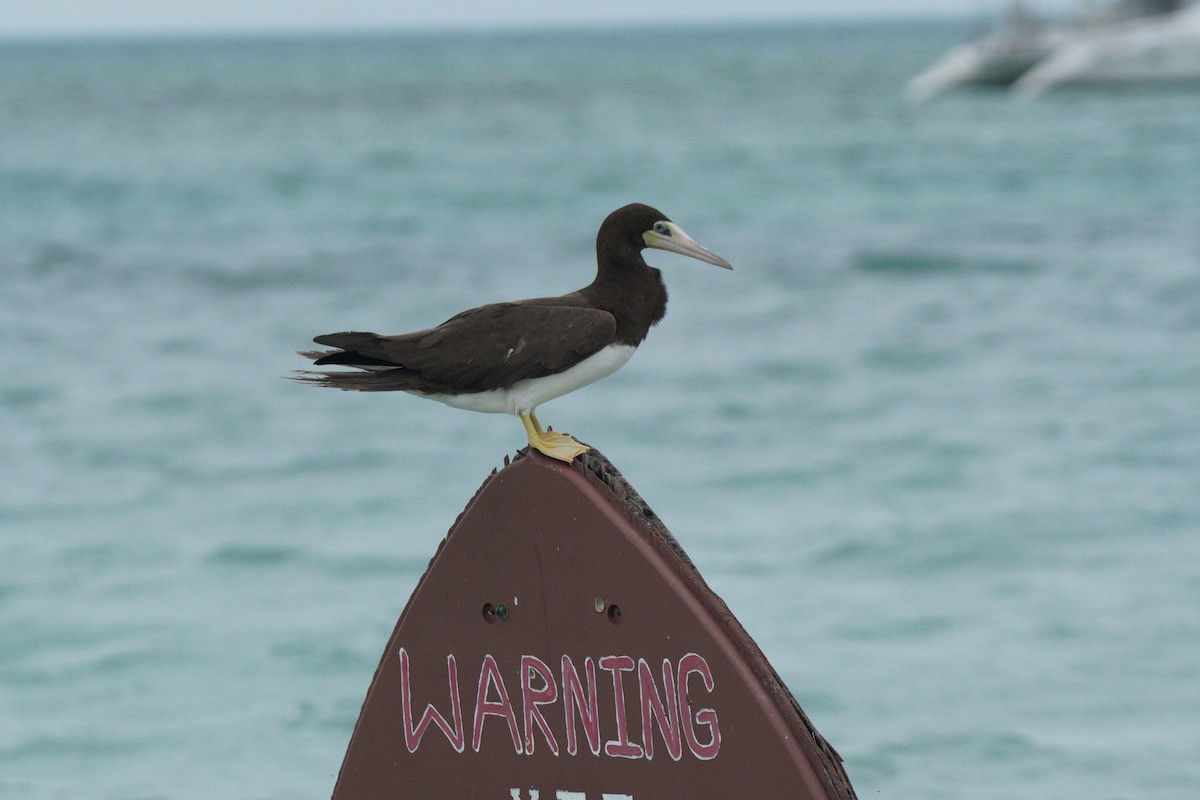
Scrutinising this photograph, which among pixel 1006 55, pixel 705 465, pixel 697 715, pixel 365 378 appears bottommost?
pixel 697 715

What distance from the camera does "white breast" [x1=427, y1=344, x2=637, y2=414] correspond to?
2354mm

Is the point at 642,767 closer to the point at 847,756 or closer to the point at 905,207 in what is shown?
the point at 847,756

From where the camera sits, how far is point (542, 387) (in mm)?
2375

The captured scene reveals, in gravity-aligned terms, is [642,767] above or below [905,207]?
below

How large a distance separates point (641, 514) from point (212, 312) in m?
10.8

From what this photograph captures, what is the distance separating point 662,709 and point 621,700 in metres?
0.06

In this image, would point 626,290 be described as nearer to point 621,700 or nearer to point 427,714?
point 621,700

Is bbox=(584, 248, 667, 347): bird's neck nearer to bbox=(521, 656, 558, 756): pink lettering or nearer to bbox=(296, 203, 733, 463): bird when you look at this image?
bbox=(296, 203, 733, 463): bird

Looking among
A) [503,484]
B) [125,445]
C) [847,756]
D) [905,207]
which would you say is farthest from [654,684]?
[905,207]

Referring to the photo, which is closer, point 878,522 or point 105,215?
point 878,522

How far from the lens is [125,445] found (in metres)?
9.28

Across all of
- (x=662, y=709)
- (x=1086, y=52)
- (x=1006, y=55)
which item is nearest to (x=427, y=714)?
(x=662, y=709)

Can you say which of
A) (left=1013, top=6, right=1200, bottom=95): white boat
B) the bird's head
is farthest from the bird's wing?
(left=1013, top=6, right=1200, bottom=95): white boat

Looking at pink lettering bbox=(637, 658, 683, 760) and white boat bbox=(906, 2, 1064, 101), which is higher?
white boat bbox=(906, 2, 1064, 101)
